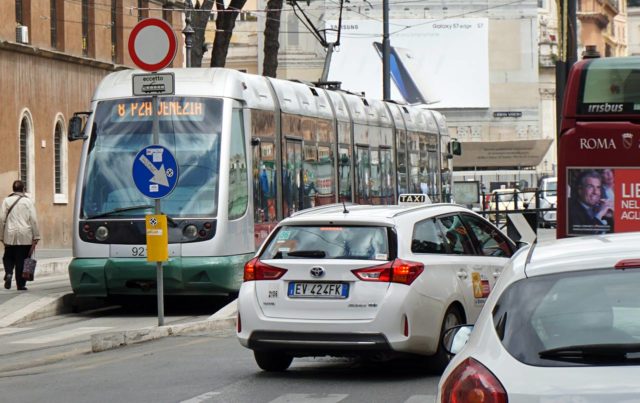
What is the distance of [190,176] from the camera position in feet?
64.4

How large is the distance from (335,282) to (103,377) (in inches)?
87.7

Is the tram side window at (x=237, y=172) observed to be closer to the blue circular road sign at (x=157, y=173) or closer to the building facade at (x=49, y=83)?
the blue circular road sign at (x=157, y=173)

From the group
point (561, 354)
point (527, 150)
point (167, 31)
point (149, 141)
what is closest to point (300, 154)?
point (149, 141)

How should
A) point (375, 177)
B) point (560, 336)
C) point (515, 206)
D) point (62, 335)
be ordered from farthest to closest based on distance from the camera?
point (515, 206)
point (375, 177)
point (62, 335)
point (560, 336)

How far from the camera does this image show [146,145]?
785 inches

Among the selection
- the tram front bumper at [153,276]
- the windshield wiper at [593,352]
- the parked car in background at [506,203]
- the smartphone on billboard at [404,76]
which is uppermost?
the smartphone on billboard at [404,76]

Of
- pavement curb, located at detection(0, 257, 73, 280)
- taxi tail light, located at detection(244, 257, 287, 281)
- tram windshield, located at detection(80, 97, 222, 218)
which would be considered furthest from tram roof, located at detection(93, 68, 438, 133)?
taxi tail light, located at detection(244, 257, 287, 281)

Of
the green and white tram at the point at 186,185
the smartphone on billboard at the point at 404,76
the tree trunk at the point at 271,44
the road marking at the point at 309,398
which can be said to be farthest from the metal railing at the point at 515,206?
the smartphone on billboard at the point at 404,76

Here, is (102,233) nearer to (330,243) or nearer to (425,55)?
(330,243)

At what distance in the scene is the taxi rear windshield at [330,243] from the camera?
12.0 meters

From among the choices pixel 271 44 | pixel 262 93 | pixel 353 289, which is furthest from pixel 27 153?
pixel 353 289

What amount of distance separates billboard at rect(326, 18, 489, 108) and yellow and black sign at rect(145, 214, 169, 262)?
282 ft

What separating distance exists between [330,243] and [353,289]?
526 millimetres

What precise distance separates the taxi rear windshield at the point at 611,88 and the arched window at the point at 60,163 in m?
26.7
